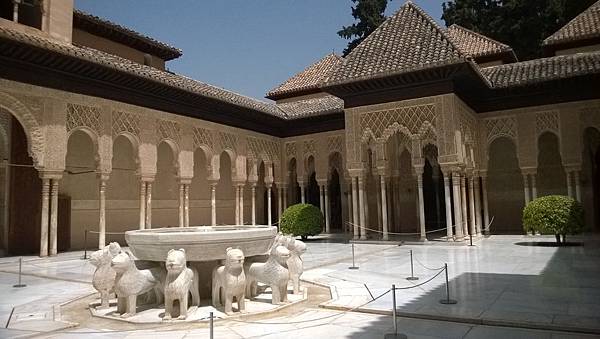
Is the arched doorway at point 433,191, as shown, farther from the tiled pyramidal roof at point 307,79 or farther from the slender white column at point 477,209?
the tiled pyramidal roof at point 307,79

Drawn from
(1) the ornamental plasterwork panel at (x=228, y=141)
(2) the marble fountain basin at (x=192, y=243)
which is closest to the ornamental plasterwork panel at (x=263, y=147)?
(1) the ornamental plasterwork panel at (x=228, y=141)

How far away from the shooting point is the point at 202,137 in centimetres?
1672

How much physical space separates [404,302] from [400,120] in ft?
31.9

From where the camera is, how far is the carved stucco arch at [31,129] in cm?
1116

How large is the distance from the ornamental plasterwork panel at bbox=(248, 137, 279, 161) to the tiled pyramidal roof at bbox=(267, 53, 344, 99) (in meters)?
5.16

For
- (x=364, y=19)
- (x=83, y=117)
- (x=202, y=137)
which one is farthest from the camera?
(x=364, y=19)

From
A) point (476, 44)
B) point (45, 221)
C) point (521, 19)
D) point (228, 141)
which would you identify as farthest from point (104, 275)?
point (521, 19)

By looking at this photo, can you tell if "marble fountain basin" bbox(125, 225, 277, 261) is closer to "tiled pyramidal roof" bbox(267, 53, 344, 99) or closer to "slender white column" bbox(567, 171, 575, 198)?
"slender white column" bbox(567, 171, 575, 198)

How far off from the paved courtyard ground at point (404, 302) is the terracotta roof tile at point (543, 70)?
7.04 m

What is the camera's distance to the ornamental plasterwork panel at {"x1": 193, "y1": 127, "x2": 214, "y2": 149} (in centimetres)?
1648

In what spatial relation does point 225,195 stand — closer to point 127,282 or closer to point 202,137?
point 202,137

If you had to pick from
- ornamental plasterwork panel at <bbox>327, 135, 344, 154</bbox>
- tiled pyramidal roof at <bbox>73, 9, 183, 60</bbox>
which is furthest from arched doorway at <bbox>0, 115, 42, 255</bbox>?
ornamental plasterwork panel at <bbox>327, 135, 344, 154</bbox>

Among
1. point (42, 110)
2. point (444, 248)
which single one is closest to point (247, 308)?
point (444, 248)

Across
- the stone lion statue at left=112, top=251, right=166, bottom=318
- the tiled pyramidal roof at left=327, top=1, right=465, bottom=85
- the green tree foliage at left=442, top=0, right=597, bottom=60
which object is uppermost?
the green tree foliage at left=442, top=0, right=597, bottom=60
